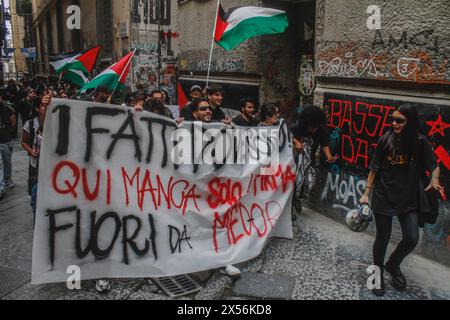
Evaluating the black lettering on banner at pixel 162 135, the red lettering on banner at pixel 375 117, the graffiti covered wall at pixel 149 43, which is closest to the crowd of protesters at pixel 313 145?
the black lettering on banner at pixel 162 135

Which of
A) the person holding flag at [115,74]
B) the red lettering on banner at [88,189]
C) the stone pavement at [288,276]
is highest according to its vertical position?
the person holding flag at [115,74]

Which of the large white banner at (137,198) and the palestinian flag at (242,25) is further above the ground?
the palestinian flag at (242,25)

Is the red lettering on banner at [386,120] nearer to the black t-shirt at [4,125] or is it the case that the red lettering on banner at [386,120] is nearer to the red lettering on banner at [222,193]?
the red lettering on banner at [222,193]

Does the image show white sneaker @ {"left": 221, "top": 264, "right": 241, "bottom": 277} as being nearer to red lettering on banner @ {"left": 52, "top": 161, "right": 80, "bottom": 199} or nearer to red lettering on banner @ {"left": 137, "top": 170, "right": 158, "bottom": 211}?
red lettering on banner @ {"left": 137, "top": 170, "right": 158, "bottom": 211}

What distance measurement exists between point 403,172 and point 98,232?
8.86ft

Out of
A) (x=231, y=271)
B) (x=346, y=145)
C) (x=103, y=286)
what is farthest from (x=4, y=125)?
(x=346, y=145)

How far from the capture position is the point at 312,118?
17.6 ft

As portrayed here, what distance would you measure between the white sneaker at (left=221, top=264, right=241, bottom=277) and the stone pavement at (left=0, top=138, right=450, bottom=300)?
6 cm

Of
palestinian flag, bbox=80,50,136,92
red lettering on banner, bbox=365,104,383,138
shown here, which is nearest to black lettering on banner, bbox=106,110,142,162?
palestinian flag, bbox=80,50,136,92

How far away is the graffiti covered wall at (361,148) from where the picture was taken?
4137mm

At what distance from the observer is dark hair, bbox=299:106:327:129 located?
212 inches

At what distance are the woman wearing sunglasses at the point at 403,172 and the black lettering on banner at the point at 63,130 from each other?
2740mm

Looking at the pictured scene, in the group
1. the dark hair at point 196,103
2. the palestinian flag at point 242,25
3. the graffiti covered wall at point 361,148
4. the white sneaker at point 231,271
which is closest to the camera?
the white sneaker at point 231,271

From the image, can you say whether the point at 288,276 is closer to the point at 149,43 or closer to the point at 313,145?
the point at 313,145
